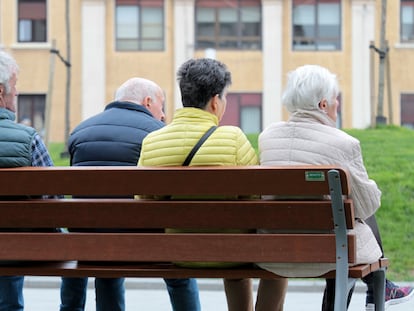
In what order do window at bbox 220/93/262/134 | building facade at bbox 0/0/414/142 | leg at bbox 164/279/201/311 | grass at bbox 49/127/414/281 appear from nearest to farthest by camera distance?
leg at bbox 164/279/201/311, grass at bbox 49/127/414/281, building facade at bbox 0/0/414/142, window at bbox 220/93/262/134

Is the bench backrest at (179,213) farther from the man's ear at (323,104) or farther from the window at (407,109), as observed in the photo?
the window at (407,109)

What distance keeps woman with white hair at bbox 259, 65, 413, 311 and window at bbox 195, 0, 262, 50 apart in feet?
132

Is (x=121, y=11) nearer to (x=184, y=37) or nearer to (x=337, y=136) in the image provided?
(x=184, y=37)

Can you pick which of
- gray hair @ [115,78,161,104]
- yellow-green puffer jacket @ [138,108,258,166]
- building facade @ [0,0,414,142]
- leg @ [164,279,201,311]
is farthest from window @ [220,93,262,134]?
yellow-green puffer jacket @ [138,108,258,166]

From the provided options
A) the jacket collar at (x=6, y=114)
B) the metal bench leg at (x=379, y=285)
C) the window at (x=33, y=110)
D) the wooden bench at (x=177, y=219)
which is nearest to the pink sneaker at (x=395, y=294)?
the metal bench leg at (x=379, y=285)

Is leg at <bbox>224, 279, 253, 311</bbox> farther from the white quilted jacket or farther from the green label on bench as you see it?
the green label on bench

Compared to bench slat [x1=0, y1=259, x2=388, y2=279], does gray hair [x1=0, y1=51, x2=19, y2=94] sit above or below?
above

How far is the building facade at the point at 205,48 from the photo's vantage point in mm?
45625

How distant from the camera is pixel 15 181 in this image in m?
5.56

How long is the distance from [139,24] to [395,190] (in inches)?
1208

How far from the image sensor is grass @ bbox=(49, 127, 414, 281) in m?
14.2

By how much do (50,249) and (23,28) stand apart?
41913 mm

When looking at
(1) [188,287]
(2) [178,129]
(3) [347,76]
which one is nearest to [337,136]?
(2) [178,129]

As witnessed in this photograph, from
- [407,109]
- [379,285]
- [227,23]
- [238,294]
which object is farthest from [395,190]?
[227,23]
